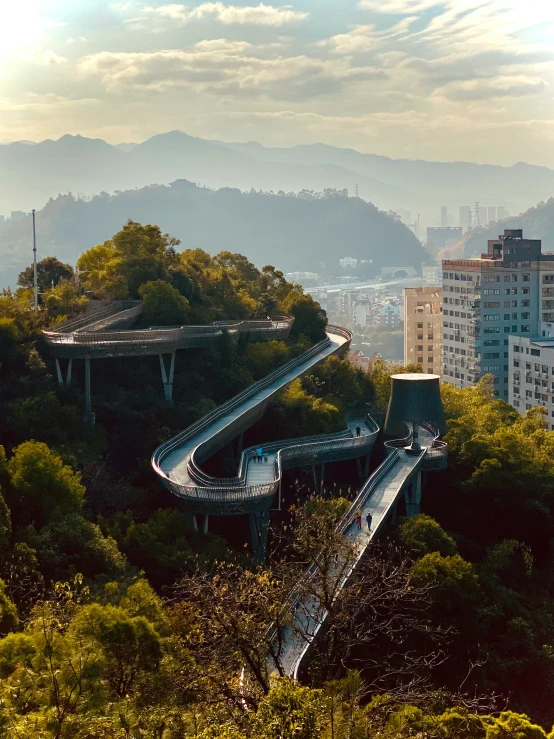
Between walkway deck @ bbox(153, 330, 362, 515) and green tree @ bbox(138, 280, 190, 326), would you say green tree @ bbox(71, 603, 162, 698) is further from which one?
green tree @ bbox(138, 280, 190, 326)

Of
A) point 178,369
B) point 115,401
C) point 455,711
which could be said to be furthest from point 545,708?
point 178,369

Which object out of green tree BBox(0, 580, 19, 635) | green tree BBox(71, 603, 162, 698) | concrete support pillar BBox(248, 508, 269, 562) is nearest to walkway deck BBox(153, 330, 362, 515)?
concrete support pillar BBox(248, 508, 269, 562)

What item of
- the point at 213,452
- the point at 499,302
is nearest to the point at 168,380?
the point at 213,452

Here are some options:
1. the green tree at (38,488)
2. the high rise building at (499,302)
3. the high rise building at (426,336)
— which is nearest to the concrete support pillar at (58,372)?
the green tree at (38,488)

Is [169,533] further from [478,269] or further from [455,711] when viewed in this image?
[478,269]

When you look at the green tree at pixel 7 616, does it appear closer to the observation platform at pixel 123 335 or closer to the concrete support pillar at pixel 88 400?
the concrete support pillar at pixel 88 400

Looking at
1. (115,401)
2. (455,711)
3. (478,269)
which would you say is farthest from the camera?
(478,269)
